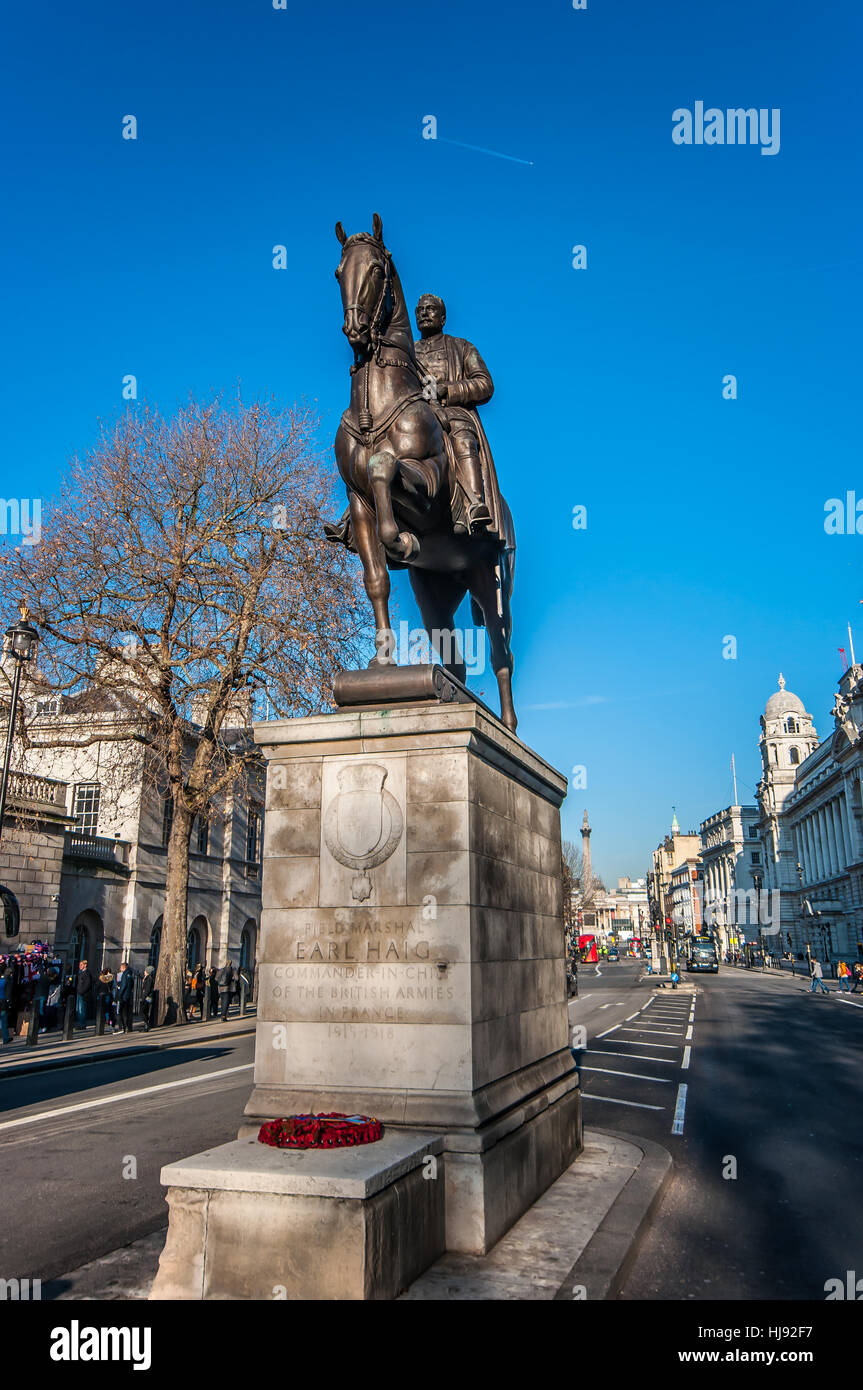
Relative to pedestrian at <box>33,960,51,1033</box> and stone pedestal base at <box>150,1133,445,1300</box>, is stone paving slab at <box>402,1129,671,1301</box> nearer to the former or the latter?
stone pedestal base at <box>150,1133,445,1300</box>

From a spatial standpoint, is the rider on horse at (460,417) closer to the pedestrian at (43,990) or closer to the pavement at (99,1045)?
the pavement at (99,1045)

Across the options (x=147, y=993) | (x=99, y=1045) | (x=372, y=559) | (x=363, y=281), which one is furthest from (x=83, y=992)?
(x=363, y=281)

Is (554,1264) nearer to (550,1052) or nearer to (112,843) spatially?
(550,1052)

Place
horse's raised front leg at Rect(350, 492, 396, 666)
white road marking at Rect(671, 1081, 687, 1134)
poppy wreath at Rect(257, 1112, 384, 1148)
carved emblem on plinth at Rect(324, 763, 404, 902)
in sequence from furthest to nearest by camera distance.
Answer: white road marking at Rect(671, 1081, 687, 1134) < horse's raised front leg at Rect(350, 492, 396, 666) < carved emblem on plinth at Rect(324, 763, 404, 902) < poppy wreath at Rect(257, 1112, 384, 1148)

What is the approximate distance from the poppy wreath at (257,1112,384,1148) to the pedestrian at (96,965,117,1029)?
A: 20316 millimetres

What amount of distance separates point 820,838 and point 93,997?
91.7 metres

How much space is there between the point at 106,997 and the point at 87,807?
38.9 feet

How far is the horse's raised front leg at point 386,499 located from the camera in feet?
21.9

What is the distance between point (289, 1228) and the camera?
4012 mm

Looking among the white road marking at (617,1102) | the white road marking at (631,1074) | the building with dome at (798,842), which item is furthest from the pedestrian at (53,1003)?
the building with dome at (798,842)

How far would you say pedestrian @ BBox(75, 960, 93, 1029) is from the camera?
24141 mm

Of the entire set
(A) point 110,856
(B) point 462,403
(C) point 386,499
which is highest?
(B) point 462,403

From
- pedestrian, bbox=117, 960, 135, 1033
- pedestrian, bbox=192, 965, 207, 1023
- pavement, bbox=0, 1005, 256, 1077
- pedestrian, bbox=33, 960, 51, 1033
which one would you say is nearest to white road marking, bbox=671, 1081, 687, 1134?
pavement, bbox=0, 1005, 256, 1077

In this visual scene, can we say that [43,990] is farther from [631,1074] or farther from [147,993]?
[631,1074]
